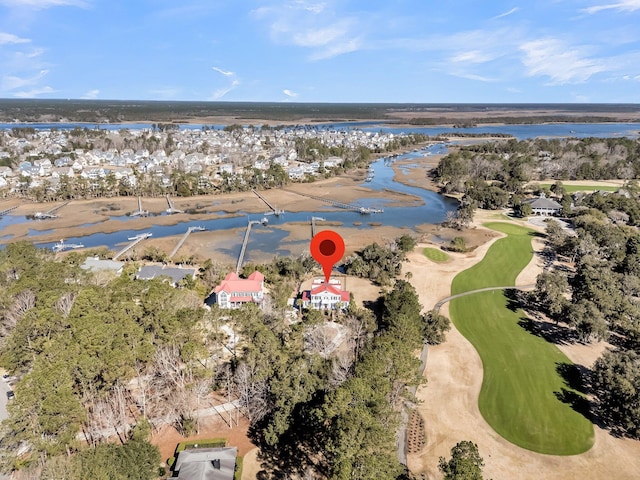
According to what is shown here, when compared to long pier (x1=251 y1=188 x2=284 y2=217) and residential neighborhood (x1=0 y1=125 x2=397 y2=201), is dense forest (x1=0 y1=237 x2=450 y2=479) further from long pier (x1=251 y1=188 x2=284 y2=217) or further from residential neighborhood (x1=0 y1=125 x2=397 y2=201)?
residential neighborhood (x1=0 y1=125 x2=397 y2=201)

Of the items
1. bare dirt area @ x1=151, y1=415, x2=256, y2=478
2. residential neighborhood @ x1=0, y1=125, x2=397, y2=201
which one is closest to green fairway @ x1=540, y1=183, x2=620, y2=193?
residential neighborhood @ x1=0, y1=125, x2=397, y2=201

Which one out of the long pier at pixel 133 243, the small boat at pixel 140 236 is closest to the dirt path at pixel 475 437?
the long pier at pixel 133 243

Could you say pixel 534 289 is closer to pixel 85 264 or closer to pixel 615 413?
pixel 615 413

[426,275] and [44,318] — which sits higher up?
[44,318]

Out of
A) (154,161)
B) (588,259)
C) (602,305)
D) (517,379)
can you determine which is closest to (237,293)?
(517,379)

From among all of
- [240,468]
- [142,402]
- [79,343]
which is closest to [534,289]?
[240,468]
